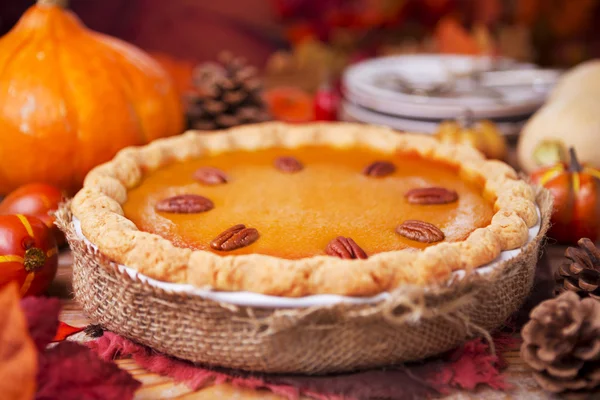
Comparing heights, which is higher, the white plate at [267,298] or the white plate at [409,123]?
the white plate at [267,298]

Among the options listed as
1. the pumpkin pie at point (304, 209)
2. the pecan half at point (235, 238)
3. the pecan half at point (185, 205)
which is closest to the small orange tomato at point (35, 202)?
the pumpkin pie at point (304, 209)

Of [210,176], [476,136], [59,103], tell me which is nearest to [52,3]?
Answer: [59,103]

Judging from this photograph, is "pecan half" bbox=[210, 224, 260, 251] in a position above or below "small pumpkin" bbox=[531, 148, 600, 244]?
above

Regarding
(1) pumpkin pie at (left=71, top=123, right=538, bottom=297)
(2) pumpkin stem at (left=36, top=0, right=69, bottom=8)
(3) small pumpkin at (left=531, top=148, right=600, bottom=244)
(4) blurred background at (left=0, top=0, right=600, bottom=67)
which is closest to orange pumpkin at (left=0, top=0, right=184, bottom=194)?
(2) pumpkin stem at (left=36, top=0, right=69, bottom=8)

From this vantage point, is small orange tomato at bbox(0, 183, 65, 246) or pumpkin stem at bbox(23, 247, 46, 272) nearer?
pumpkin stem at bbox(23, 247, 46, 272)

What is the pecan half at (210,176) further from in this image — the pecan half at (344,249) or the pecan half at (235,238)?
the pecan half at (344,249)

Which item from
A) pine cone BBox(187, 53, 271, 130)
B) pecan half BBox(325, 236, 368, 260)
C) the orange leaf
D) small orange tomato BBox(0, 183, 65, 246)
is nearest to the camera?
the orange leaf

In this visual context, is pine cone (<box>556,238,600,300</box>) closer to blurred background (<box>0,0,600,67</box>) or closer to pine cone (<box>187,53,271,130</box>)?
pine cone (<box>187,53,271,130</box>)
